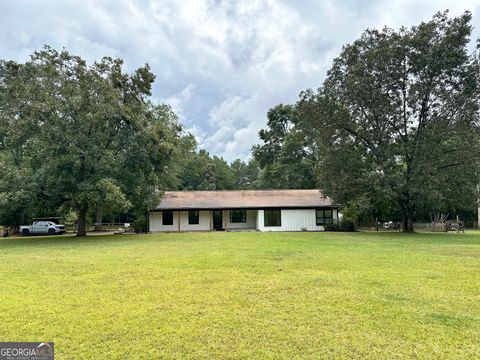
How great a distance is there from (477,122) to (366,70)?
770 centimetres

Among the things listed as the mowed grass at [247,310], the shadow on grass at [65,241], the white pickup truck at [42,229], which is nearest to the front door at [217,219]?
the shadow on grass at [65,241]

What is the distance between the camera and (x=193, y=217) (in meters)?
31.2

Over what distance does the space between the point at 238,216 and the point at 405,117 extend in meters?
15.5

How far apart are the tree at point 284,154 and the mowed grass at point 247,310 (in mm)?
33311

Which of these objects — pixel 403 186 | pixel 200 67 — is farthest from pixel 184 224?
pixel 403 186

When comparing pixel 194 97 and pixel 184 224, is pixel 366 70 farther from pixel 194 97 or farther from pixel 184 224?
pixel 184 224

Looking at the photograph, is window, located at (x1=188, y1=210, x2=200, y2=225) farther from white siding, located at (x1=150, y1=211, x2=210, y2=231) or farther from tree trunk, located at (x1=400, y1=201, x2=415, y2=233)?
tree trunk, located at (x1=400, y1=201, x2=415, y2=233)

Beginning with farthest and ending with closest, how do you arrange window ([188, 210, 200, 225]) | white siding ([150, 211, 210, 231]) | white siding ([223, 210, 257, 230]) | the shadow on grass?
white siding ([223, 210, 257, 230]) < window ([188, 210, 200, 225]) < white siding ([150, 211, 210, 231]) < the shadow on grass

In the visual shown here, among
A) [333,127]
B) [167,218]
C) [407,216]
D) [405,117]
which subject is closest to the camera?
[405,117]

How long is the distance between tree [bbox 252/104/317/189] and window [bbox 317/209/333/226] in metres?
10.5

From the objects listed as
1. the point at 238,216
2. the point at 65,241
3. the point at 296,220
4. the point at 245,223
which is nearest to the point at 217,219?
the point at 238,216

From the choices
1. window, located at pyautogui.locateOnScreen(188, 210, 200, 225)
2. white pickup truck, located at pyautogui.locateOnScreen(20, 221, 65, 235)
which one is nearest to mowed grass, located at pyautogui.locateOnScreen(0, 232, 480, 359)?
window, located at pyautogui.locateOnScreen(188, 210, 200, 225)

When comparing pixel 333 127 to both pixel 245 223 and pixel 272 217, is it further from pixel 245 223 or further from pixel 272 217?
pixel 245 223

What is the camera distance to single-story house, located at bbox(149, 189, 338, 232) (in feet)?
98.7
